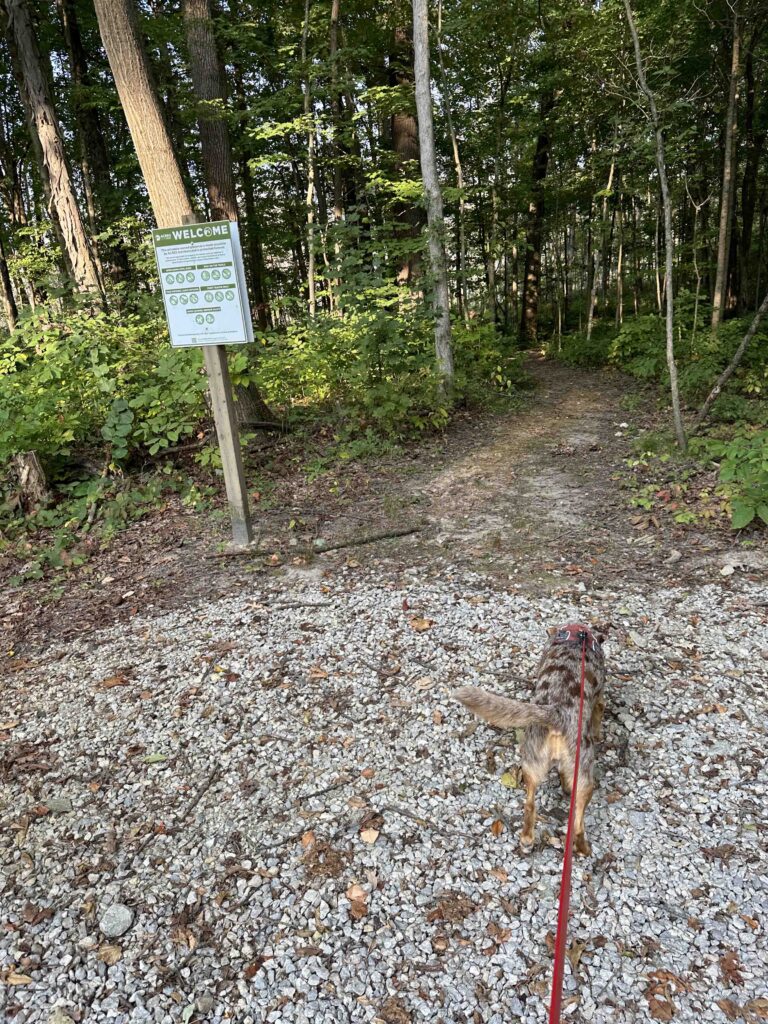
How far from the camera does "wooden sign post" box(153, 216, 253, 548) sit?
447 cm

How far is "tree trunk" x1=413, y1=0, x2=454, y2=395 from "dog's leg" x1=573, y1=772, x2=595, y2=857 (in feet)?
23.5

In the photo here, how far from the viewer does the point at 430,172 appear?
29.0 feet

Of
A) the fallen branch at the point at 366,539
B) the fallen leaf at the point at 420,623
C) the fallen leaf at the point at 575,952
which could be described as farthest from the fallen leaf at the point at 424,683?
the fallen branch at the point at 366,539

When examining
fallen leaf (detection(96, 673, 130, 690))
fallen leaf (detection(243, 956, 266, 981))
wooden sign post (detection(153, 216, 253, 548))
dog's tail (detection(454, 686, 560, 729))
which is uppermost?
wooden sign post (detection(153, 216, 253, 548))

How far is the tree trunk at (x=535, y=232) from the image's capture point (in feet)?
55.4

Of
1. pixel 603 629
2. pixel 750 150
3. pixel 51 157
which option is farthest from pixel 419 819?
pixel 750 150

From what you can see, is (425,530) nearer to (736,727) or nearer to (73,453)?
(736,727)

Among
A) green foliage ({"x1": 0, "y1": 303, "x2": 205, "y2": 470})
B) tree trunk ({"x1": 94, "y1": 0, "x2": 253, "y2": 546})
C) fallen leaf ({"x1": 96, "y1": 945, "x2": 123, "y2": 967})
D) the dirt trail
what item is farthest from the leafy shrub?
fallen leaf ({"x1": 96, "y1": 945, "x2": 123, "y2": 967})

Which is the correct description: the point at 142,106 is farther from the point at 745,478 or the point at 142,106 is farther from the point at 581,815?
the point at 581,815

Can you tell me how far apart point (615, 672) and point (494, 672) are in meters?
0.71

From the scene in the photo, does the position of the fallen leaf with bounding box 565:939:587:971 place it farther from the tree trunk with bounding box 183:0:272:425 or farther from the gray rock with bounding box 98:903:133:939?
the tree trunk with bounding box 183:0:272:425

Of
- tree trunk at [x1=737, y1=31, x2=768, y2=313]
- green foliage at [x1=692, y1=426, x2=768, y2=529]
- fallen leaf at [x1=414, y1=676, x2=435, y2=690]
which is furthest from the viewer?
tree trunk at [x1=737, y1=31, x2=768, y2=313]

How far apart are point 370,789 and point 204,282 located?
12.9 ft

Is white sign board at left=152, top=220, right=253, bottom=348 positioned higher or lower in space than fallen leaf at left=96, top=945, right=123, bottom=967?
higher
